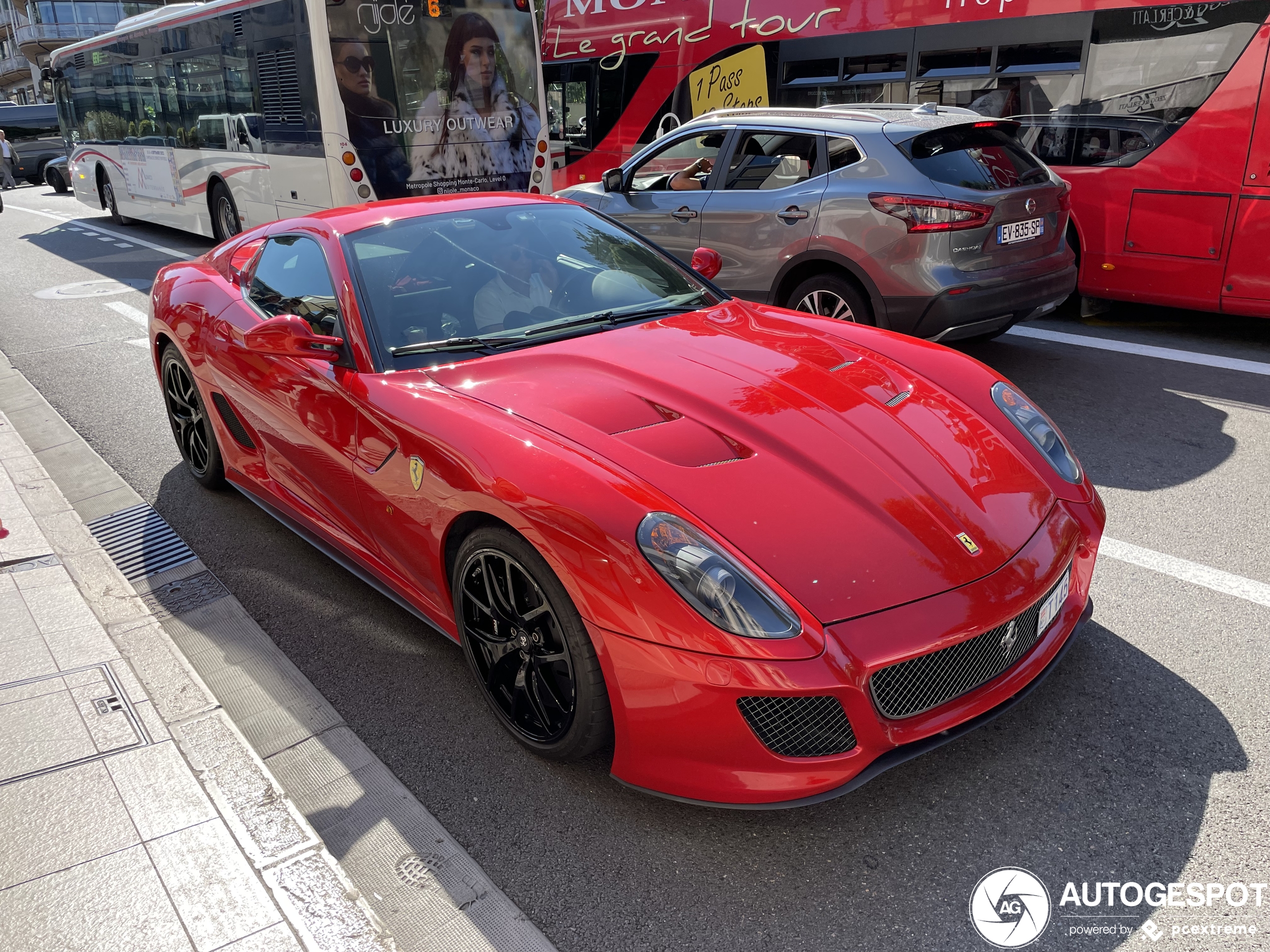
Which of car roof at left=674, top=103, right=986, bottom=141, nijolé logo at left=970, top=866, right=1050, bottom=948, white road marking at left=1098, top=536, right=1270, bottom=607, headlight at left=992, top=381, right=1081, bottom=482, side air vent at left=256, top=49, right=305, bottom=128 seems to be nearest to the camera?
nijolé logo at left=970, top=866, right=1050, bottom=948

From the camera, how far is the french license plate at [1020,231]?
6.00m

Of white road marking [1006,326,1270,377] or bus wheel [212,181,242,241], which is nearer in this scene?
white road marking [1006,326,1270,377]

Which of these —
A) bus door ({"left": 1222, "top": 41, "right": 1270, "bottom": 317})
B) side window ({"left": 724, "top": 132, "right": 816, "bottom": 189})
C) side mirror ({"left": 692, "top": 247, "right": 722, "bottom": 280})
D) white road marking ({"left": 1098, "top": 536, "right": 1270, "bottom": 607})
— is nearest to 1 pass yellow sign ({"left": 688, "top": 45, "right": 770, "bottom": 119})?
side window ({"left": 724, "top": 132, "right": 816, "bottom": 189})

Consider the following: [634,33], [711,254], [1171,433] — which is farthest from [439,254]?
[634,33]

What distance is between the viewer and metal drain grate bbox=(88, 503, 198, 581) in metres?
4.28

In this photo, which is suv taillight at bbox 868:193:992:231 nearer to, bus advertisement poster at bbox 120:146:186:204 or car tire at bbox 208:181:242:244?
car tire at bbox 208:181:242:244

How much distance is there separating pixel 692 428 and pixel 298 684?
162cm

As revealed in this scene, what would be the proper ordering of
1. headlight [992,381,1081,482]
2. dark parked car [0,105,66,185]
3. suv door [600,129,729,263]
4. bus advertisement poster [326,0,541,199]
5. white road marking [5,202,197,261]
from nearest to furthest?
1. headlight [992,381,1081,482]
2. suv door [600,129,729,263]
3. bus advertisement poster [326,0,541,199]
4. white road marking [5,202,197,261]
5. dark parked car [0,105,66,185]

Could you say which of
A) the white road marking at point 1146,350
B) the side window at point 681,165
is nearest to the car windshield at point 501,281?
the side window at point 681,165

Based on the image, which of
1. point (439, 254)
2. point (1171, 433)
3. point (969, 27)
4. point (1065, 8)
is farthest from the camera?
point (969, 27)

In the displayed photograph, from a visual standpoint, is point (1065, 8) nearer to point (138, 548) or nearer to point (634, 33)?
point (634, 33)

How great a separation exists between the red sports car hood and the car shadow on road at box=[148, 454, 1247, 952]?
1.99ft

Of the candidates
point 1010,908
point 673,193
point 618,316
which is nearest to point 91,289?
point 673,193

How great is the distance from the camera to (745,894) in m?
2.37
